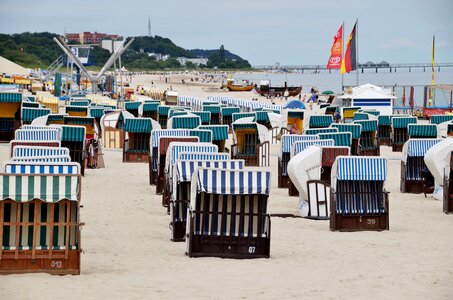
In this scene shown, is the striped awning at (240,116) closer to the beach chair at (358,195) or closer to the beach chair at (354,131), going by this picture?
the beach chair at (354,131)

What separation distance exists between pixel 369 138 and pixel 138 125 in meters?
6.44

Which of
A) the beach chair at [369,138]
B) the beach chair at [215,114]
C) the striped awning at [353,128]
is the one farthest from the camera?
the beach chair at [215,114]

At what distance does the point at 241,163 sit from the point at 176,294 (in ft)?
14.4

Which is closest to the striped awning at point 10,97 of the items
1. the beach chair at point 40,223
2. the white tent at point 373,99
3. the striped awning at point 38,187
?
the white tent at point 373,99

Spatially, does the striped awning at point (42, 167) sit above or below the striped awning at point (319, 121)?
below

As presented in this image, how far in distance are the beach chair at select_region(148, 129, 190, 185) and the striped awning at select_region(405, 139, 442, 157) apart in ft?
13.8

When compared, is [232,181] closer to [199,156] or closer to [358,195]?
[199,156]

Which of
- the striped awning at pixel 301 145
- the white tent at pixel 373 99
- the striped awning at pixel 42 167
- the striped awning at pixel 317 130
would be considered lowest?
the striped awning at pixel 42 167

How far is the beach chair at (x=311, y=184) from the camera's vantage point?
650 inches

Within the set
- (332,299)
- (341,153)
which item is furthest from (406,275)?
(341,153)

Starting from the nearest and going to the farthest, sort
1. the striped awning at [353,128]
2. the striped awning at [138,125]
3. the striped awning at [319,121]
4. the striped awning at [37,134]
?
the striped awning at [37,134] < the striped awning at [138,125] < the striped awning at [353,128] < the striped awning at [319,121]

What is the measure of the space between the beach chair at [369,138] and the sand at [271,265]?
10.1 metres

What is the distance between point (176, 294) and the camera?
10.0 meters

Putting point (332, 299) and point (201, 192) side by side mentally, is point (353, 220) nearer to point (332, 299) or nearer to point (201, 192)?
point (201, 192)
